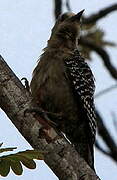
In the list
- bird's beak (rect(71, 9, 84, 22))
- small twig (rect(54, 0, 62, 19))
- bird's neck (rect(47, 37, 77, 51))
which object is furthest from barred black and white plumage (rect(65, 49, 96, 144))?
small twig (rect(54, 0, 62, 19))

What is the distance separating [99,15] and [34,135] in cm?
401

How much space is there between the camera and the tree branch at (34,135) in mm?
3322

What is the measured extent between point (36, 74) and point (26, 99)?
67.8 inches

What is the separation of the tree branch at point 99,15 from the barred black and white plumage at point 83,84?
1491 mm

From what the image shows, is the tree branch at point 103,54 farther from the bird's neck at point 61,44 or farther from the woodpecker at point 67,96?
the woodpecker at point 67,96

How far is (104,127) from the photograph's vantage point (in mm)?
6742

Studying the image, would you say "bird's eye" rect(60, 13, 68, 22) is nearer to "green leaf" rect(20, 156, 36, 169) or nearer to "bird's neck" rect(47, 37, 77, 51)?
"bird's neck" rect(47, 37, 77, 51)

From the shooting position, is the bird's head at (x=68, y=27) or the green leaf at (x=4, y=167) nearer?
the green leaf at (x=4, y=167)

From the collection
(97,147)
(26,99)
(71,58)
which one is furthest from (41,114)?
(97,147)

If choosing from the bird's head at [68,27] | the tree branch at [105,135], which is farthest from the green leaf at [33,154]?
the tree branch at [105,135]

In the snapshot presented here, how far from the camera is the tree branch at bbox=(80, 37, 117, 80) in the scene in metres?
6.97

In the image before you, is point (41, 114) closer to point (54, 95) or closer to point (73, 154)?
point (73, 154)

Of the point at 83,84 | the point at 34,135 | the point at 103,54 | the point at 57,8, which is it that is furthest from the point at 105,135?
the point at 34,135

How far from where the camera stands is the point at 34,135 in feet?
11.5
